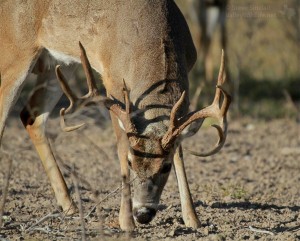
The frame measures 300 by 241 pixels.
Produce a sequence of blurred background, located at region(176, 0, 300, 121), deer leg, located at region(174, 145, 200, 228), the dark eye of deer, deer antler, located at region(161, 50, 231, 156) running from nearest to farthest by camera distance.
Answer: deer antler, located at region(161, 50, 231, 156) → the dark eye of deer → deer leg, located at region(174, 145, 200, 228) → blurred background, located at region(176, 0, 300, 121)

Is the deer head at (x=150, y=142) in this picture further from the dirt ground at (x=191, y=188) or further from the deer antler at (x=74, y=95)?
the dirt ground at (x=191, y=188)

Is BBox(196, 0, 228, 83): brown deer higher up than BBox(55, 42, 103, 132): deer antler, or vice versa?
BBox(55, 42, 103, 132): deer antler

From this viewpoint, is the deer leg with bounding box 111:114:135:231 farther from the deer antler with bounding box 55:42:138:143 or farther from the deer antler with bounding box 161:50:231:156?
the deer antler with bounding box 161:50:231:156

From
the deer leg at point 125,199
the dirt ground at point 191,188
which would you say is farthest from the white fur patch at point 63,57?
the deer leg at point 125,199

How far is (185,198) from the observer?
784cm

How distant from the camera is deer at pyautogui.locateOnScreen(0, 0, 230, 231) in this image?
7.13 meters

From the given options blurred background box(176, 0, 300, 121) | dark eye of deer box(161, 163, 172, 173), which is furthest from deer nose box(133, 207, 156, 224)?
blurred background box(176, 0, 300, 121)

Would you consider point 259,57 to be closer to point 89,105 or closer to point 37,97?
point 37,97

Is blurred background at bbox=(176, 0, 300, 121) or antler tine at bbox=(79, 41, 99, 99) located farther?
blurred background at bbox=(176, 0, 300, 121)

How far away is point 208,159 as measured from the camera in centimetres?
1114

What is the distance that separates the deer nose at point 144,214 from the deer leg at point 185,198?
603 millimetres

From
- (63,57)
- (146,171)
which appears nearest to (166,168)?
(146,171)

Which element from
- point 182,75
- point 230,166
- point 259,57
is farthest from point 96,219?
point 259,57

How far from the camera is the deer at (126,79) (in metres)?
7.13
